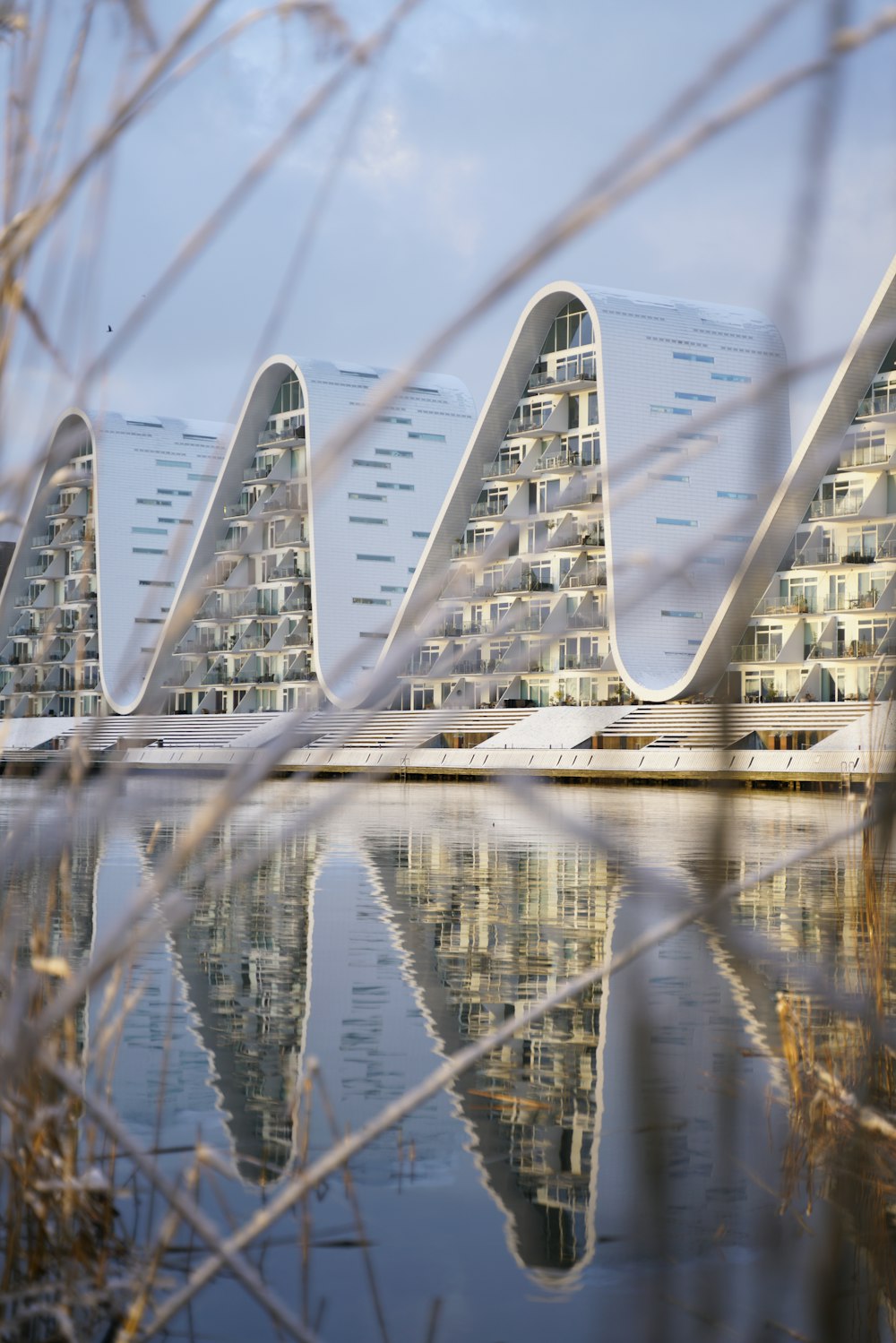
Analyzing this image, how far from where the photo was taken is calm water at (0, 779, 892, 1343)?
3.99 ft

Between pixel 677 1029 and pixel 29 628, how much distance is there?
212 ft

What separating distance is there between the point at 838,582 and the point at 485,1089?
36400 mm

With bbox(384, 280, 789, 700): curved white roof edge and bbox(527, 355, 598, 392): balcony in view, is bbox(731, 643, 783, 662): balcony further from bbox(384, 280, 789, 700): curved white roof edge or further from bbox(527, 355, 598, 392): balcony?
bbox(527, 355, 598, 392): balcony

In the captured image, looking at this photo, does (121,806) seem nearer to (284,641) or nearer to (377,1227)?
(377,1227)

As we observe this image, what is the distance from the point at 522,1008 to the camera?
703 centimetres

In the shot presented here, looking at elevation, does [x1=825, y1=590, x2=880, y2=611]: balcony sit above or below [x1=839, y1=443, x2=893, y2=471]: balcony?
below

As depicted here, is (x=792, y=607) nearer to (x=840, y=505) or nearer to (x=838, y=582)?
(x=838, y=582)

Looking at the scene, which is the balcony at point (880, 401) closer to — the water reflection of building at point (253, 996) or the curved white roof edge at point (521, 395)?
the curved white roof edge at point (521, 395)

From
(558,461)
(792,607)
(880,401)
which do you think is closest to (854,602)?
(792,607)

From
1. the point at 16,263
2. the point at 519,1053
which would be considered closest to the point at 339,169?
the point at 16,263

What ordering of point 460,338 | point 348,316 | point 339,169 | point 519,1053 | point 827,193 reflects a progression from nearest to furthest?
point 827,193 < point 460,338 < point 339,169 < point 348,316 < point 519,1053

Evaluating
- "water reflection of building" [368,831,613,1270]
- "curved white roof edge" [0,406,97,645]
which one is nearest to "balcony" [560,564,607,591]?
"water reflection of building" [368,831,613,1270]

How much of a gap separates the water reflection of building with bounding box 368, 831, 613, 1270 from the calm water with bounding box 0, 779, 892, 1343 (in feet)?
0.05

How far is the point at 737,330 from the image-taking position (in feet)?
148
